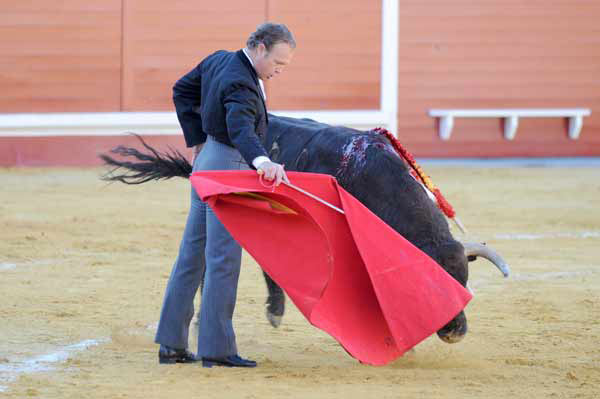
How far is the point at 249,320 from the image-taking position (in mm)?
4504

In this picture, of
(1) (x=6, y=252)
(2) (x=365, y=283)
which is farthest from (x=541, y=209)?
(2) (x=365, y=283)

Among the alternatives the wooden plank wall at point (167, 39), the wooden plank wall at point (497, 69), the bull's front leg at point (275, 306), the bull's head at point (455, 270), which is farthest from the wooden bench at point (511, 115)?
the bull's head at point (455, 270)

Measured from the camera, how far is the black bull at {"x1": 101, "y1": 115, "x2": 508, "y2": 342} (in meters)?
A: 3.74

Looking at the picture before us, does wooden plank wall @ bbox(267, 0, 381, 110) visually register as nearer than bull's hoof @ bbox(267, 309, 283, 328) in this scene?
No

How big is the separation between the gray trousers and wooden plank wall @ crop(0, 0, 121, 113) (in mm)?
6753

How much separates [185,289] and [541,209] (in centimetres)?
488

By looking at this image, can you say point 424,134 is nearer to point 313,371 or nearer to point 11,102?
point 11,102

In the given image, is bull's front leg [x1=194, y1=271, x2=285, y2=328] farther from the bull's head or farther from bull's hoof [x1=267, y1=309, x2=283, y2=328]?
the bull's head

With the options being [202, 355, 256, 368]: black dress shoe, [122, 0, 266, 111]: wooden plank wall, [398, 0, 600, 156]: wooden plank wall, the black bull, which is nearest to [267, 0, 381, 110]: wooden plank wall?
[122, 0, 266, 111]: wooden plank wall

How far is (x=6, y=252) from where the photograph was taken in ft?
19.6

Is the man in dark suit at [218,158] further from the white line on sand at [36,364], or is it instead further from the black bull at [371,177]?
the black bull at [371,177]

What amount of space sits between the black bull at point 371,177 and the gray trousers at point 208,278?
51cm

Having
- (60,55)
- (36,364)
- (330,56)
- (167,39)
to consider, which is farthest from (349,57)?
(36,364)

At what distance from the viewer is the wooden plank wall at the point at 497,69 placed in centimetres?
1148
